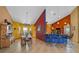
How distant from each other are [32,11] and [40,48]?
0.96 meters

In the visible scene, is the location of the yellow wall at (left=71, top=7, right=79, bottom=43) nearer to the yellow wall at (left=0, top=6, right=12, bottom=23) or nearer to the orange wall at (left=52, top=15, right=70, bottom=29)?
the orange wall at (left=52, top=15, right=70, bottom=29)

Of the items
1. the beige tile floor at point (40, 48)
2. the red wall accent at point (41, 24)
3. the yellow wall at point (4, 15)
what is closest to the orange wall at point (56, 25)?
the red wall accent at point (41, 24)

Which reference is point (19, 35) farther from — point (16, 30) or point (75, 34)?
point (75, 34)

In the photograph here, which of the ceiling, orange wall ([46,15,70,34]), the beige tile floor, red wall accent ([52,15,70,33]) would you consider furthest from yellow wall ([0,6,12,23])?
red wall accent ([52,15,70,33])

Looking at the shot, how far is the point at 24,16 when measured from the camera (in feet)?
11.3

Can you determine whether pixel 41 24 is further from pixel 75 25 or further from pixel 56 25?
pixel 75 25

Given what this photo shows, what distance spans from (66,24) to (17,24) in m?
1.23

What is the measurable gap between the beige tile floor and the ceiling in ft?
1.91

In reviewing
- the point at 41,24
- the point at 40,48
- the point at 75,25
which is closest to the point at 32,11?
the point at 41,24

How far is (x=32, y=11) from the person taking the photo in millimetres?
3500

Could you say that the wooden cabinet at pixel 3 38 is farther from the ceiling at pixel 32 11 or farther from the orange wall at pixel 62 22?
the orange wall at pixel 62 22

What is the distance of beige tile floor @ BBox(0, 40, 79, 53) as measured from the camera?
3.40 meters

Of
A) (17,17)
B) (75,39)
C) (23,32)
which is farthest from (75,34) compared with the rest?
(17,17)

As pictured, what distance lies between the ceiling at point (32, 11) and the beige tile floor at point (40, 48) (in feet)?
1.91
